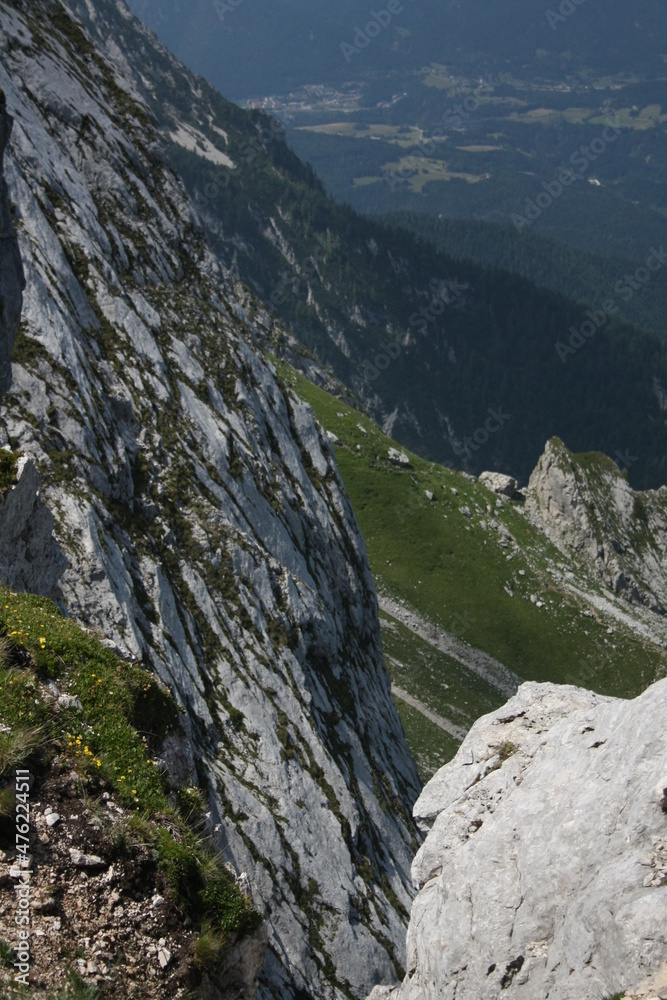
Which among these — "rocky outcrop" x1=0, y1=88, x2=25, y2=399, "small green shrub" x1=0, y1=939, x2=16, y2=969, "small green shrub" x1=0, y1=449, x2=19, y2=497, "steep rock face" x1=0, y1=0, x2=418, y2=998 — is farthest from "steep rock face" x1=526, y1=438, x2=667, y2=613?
"small green shrub" x1=0, y1=939, x2=16, y2=969

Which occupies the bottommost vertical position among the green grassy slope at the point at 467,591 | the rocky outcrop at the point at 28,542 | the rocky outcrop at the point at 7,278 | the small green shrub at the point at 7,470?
the green grassy slope at the point at 467,591

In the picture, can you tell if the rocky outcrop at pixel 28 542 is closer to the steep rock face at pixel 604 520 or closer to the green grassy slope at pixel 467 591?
the green grassy slope at pixel 467 591

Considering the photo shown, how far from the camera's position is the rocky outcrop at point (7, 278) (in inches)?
971

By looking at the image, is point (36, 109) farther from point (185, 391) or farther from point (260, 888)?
point (260, 888)

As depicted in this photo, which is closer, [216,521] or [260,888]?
[260,888]

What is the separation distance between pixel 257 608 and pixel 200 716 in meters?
8.09

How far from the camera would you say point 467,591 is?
288 feet

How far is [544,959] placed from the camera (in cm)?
1455

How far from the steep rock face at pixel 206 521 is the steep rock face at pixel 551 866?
19.7ft

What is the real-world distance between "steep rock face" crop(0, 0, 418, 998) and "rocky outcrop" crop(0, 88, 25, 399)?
8.87 ft

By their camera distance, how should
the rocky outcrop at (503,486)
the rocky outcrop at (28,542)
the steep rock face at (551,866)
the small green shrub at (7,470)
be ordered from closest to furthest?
the steep rock face at (551,866)
the small green shrub at (7,470)
the rocky outcrop at (28,542)
the rocky outcrop at (503,486)

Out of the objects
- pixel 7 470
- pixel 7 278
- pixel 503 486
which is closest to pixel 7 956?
pixel 7 470

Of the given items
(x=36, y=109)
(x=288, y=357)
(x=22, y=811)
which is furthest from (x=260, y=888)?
(x=288, y=357)

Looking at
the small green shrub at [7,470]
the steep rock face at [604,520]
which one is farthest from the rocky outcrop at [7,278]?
the steep rock face at [604,520]
